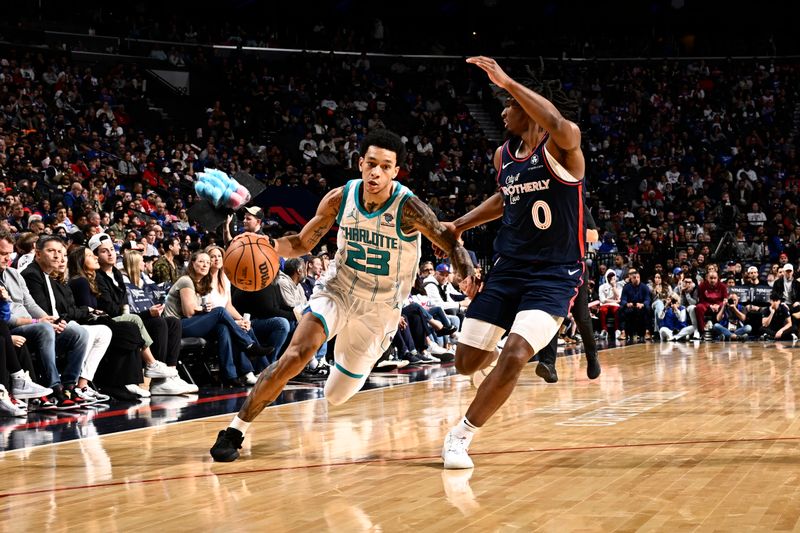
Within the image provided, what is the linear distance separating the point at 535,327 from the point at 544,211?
63cm

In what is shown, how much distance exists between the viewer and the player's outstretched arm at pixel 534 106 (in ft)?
15.1

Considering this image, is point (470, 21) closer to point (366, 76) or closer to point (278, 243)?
point (366, 76)

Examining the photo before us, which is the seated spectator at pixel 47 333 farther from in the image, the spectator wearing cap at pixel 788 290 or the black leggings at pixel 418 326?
Result: the spectator wearing cap at pixel 788 290

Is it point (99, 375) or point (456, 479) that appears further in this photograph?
point (99, 375)

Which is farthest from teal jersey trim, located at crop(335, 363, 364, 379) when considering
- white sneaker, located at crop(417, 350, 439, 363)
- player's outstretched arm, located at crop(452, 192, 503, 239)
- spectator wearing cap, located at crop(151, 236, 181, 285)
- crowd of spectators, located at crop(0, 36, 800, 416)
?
white sneaker, located at crop(417, 350, 439, 363)

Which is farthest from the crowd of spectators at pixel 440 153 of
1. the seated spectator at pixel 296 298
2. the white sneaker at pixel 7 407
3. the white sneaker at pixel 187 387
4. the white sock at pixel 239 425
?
the white sock at pixel 239 425

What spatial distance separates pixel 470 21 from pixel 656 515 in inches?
1193

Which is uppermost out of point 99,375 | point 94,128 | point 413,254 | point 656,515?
point 94,128

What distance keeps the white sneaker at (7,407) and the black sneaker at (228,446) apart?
2.52 metres

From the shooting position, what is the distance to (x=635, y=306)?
1792 centimetres

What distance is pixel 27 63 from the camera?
20984 millimetres

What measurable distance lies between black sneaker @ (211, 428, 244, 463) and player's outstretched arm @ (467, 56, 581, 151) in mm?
2254

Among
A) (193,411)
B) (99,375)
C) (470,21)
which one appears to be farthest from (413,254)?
(470,21)

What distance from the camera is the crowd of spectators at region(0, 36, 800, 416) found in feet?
54.3
